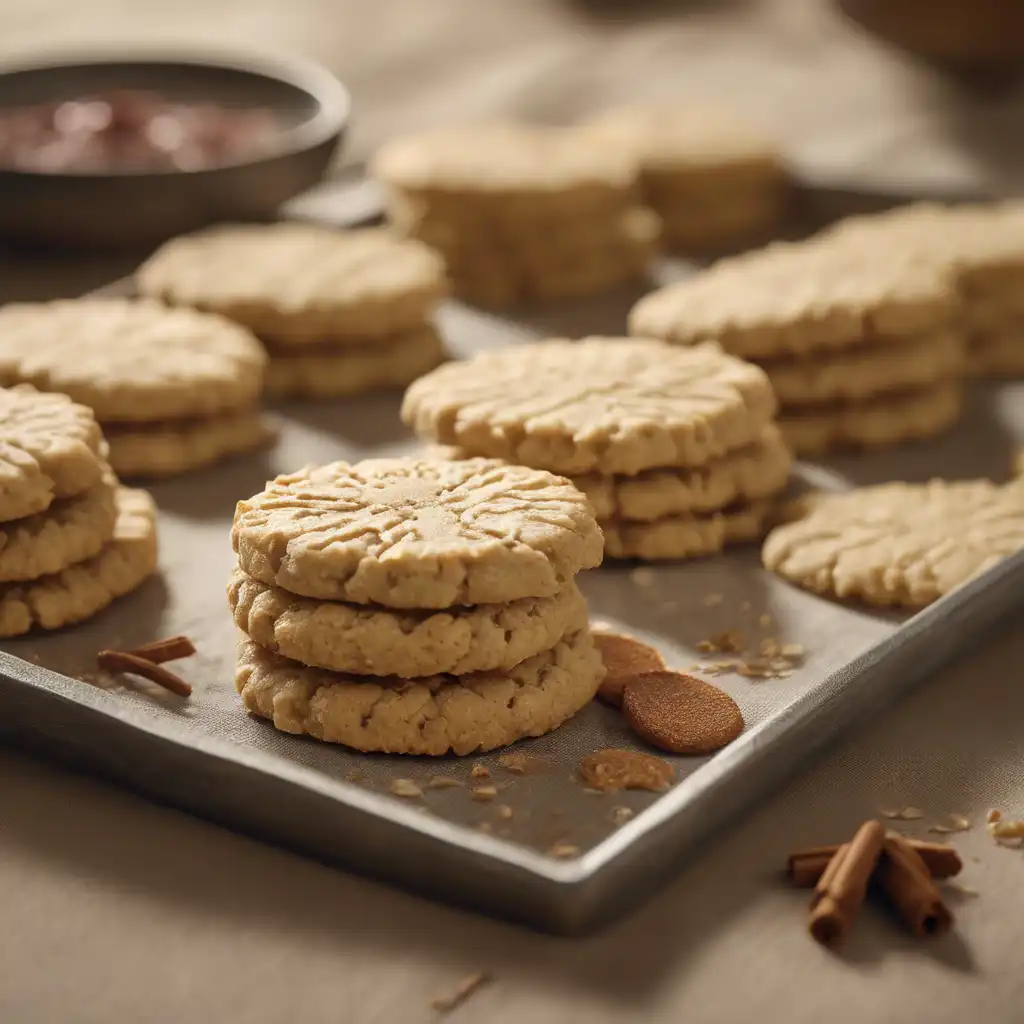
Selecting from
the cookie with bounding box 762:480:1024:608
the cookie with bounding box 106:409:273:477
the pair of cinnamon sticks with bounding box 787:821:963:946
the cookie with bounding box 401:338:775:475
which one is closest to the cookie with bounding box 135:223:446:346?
the cookie with bounding box 106:409:273:477

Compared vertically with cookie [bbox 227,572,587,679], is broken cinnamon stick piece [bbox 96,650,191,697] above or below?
below

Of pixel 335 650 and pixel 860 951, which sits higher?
pixel 335 650

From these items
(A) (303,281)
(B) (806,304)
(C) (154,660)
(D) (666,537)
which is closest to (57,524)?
(C) (154,660)

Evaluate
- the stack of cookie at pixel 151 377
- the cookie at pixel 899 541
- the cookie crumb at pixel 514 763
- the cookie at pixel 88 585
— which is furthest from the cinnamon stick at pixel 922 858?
the stack of cookie at pixel 151 377

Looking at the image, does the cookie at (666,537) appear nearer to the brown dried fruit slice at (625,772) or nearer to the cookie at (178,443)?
the brown dried fruit slice at (625,772)

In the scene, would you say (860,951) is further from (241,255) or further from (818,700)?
(241,255)

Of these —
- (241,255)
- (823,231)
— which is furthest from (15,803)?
(823,231)

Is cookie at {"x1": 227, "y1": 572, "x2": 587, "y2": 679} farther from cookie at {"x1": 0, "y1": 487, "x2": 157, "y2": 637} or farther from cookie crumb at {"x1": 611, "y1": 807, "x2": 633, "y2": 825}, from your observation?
cookie at {"x1": 0, "y1": 487, "x2": 157, "y2": 637}
